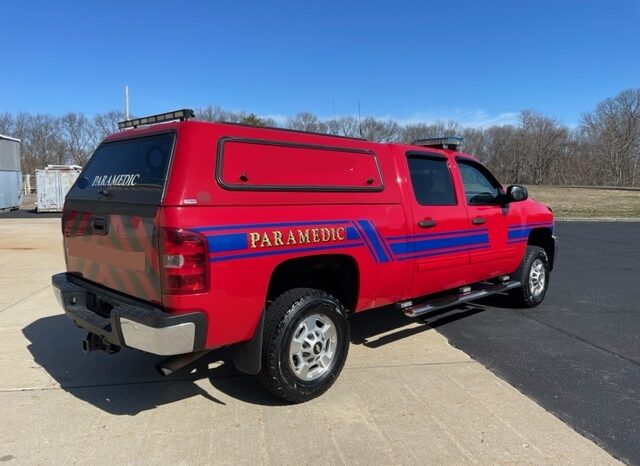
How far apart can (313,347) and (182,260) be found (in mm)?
1305

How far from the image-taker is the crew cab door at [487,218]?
214 inches

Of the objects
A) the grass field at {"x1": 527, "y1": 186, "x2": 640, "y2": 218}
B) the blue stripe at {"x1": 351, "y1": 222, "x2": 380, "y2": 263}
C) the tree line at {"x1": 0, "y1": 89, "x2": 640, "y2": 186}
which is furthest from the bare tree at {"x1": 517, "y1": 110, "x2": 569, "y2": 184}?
the blue stripe at {"x1": 351, "y1": 222, "x2": 380, "y2": 263}

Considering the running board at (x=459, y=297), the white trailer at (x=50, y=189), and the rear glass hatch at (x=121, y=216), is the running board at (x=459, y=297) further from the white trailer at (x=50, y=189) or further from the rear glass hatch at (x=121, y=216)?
the white trailer at (x=50, y=189)

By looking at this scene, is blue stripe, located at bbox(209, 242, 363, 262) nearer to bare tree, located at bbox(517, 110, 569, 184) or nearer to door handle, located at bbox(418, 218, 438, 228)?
door handle, located at bbox(418, 218, 438, 228)

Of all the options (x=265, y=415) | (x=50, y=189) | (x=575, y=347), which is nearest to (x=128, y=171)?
(x=265, y=415)

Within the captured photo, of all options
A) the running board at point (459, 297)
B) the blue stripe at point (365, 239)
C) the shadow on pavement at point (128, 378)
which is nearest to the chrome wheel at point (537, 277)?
the running board at point (459, 297)

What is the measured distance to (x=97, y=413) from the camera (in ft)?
12.0

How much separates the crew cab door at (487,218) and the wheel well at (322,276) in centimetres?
174

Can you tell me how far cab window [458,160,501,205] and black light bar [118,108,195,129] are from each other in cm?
311

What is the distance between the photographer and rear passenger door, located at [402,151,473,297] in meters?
4.64

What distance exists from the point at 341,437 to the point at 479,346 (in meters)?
2.32

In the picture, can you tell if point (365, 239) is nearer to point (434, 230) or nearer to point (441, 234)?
point (434, 230)

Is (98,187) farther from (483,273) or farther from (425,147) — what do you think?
(483,273)

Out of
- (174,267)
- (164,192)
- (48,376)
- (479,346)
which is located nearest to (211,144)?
(164,192)
